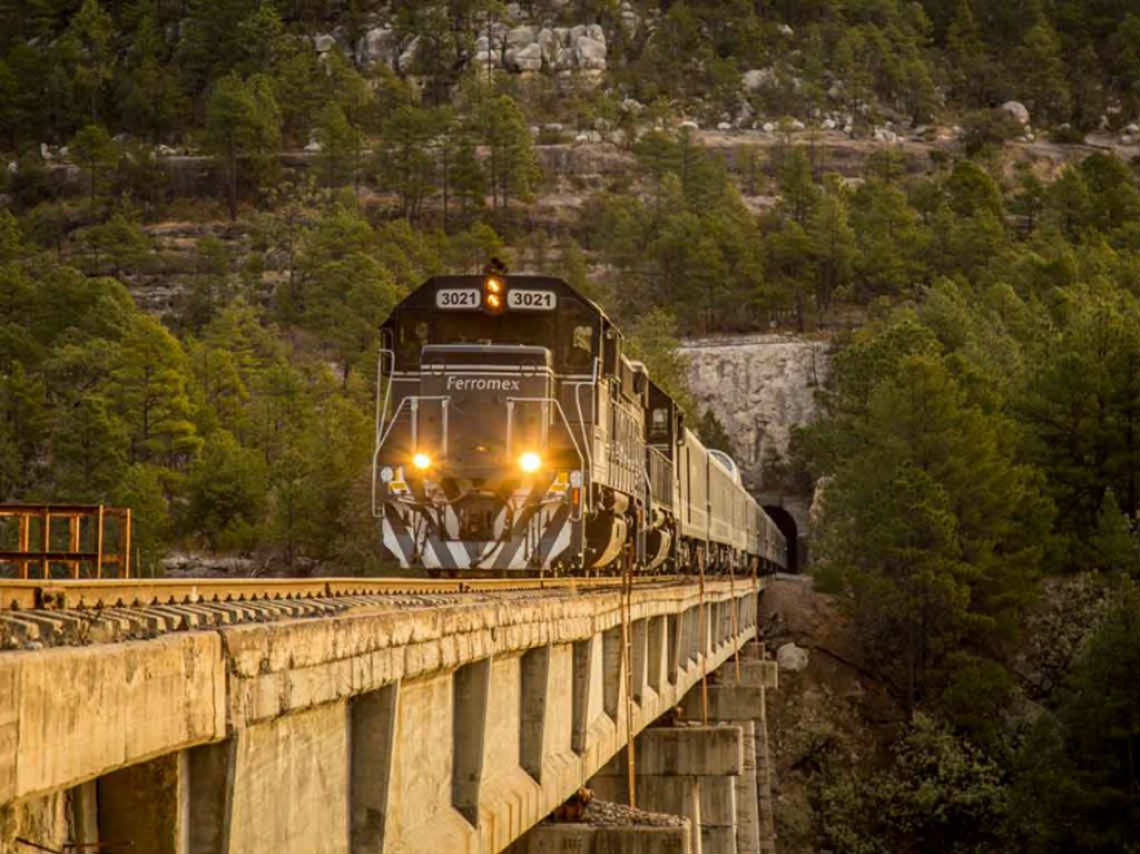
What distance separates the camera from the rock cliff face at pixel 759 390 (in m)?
80.1

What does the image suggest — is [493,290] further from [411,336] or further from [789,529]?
[789,529]

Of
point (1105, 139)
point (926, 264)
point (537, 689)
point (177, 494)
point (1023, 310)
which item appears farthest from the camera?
point (1105, 139)

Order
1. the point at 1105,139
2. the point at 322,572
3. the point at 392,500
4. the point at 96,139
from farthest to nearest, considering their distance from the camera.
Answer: the point at 1105,139
the point at 96,139
the point at 322,572
the point at 392,500

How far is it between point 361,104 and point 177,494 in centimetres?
11382

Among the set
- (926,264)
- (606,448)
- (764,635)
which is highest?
(926,264)

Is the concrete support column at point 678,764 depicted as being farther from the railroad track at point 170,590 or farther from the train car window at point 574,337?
the railroad track at point 170,590

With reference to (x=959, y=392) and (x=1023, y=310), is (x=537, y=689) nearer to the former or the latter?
(x=959, y=392)

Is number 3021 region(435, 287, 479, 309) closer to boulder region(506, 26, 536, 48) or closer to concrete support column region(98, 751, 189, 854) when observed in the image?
concrete support column region(98, 751, 189, 854)

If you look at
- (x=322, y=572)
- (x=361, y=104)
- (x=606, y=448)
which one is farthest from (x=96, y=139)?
(x=606, y=448)

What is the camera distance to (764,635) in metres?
48.8

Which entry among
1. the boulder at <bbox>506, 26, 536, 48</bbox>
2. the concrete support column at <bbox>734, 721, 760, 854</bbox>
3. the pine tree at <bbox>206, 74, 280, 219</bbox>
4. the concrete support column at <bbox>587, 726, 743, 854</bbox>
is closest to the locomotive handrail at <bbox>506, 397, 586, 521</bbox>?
the concrete support column at <bbox>587, 726, 743, 854</bbox>

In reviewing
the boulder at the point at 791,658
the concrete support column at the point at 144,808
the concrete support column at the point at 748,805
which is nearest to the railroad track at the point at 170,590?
the concrete support column at the point at 144,808

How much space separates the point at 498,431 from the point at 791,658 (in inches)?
1156

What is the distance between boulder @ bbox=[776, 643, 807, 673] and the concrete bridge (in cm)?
3461
